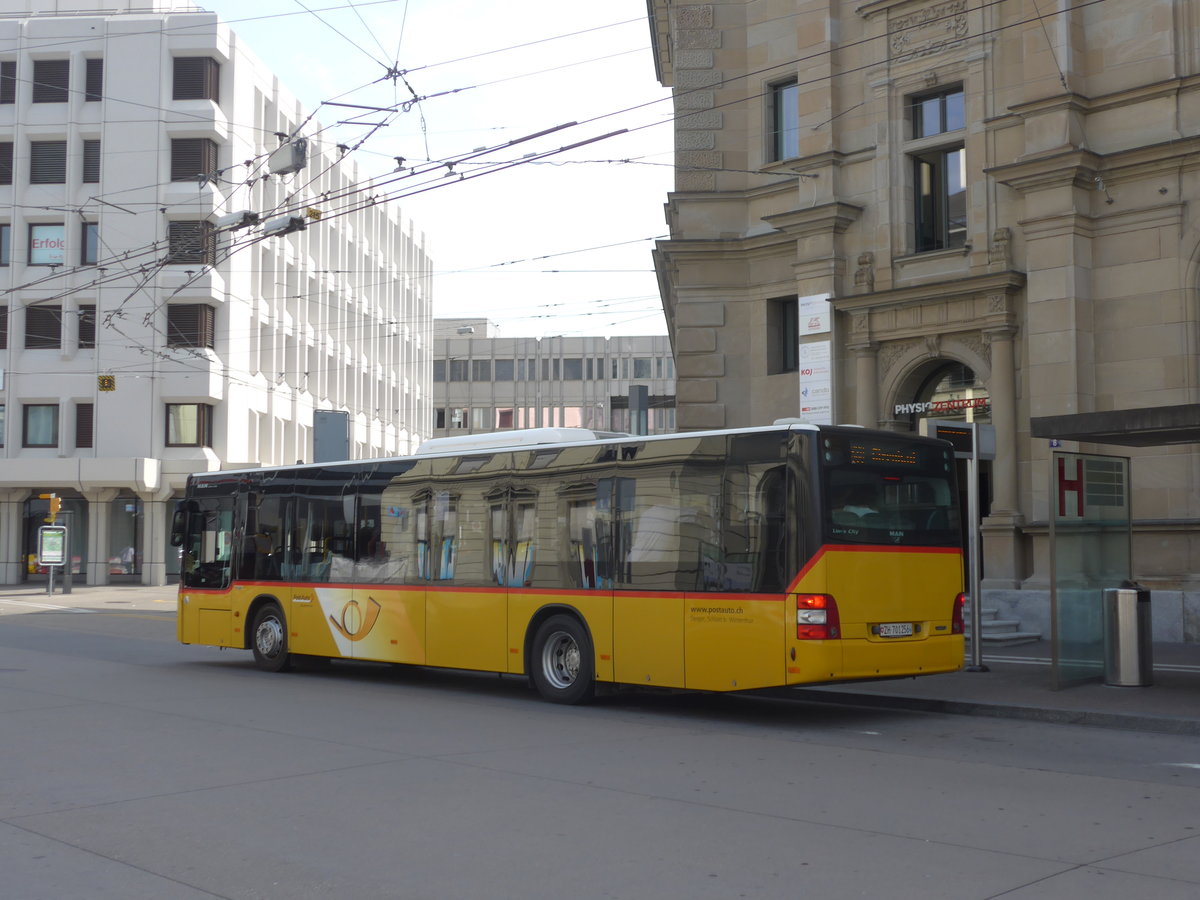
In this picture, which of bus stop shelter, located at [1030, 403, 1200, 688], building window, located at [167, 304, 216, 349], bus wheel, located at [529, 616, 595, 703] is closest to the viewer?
bus stop shelter, located at [1030, 403, 1200, 688]

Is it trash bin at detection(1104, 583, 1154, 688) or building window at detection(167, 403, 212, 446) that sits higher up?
building window at detection(167, 403, 212, 446)

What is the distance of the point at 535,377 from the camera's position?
290 ft

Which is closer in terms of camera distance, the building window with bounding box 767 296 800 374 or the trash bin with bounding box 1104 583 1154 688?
the trash bin with bounding box 1104 583 1154 688

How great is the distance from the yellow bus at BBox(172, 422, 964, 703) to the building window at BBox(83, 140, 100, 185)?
117 feet

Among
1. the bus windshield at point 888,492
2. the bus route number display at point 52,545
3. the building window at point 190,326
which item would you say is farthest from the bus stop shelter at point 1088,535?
the building window at point 190,326

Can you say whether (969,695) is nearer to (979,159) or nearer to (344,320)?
(979,159)

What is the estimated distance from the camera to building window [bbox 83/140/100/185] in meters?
48.2

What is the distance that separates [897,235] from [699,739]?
45.6ft

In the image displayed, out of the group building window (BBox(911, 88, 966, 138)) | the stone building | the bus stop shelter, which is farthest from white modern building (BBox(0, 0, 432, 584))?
the bus stop shelter

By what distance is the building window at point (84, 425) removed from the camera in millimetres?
47844

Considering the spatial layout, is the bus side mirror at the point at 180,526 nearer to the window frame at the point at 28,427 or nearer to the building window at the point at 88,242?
the window frame at the point at 28,427

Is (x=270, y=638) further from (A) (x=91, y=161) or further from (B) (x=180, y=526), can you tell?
(A) (x=91, y=161)

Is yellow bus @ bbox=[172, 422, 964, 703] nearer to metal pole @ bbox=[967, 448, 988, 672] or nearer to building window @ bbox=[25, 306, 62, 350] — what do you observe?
metal pole @ bbox=[967, 448, 988, 672]

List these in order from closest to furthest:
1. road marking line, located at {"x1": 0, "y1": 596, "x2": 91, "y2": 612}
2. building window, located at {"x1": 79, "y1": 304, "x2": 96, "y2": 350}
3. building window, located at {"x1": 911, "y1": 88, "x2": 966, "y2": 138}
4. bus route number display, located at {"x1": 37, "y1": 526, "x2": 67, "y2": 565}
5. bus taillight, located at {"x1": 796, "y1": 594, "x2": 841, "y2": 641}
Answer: bus taillight, located at {"x1": 796, "y1": 594, "x2": 841, "y2": 641} < building window, located at {"x1": 911, "y1": 88, "x2": 966, "y2": 138} < road marking line, located at {"x1": 0, "y1": 596, "x2": 91, "y2": 612} < bus route number display, located at {"x1": 37, "y1": 526, "x2": 67, "y2": 565} < building window, located at {"x1": 79, "y1": 304, "x2": 96, "y2": 350}
